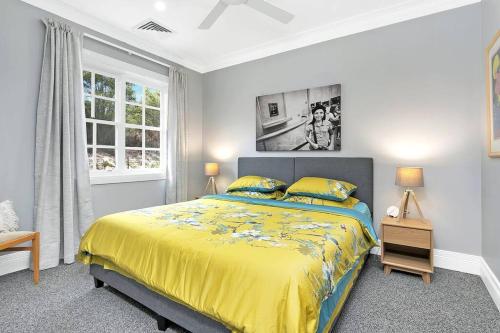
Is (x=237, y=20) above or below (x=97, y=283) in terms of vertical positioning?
above

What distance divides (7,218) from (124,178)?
1.28 meters

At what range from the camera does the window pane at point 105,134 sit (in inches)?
131

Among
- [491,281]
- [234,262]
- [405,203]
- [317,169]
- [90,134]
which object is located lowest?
[491,281]

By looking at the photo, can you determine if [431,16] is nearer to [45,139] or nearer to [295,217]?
[295,217]

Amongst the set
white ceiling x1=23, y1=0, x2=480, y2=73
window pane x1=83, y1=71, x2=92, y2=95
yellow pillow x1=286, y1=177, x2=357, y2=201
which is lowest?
yellow pillow x1=286, y1=177, x2=357, y2=201

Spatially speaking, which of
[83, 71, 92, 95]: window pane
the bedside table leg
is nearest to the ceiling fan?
[83, 71, 92, 95]: window pane

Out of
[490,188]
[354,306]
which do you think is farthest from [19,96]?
[490,188]

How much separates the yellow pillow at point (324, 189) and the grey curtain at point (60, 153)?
2456 millimetres

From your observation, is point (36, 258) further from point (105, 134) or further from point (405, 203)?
point (405, 203)

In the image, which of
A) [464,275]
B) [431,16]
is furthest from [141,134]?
[464,275]

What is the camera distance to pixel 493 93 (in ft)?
7.01

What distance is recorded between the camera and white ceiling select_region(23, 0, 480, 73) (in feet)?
8.98

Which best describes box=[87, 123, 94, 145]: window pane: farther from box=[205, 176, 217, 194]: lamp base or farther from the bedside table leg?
the bedside table leg

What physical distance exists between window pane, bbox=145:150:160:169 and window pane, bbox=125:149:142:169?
0.13m
